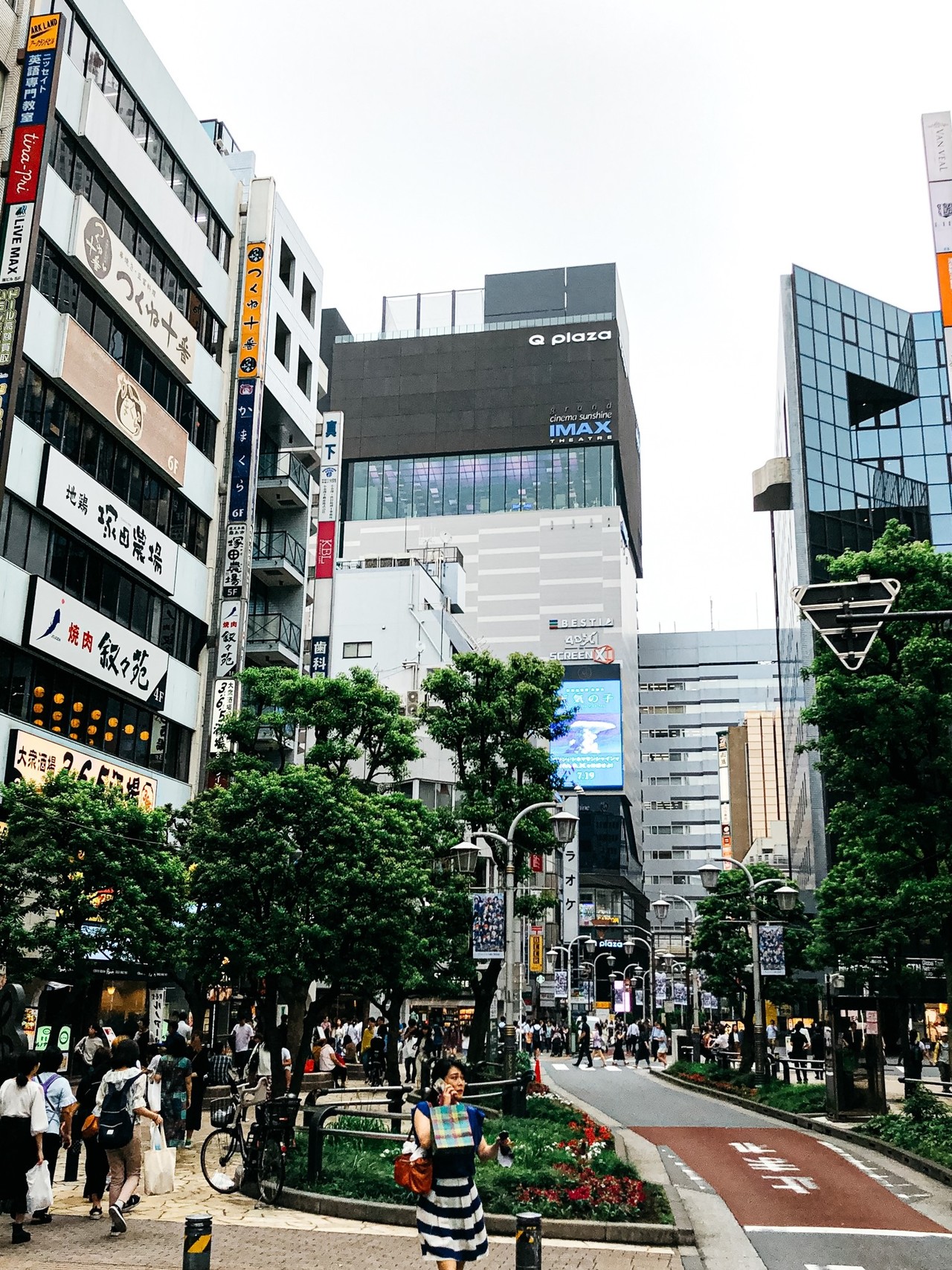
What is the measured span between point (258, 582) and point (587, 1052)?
24.8m

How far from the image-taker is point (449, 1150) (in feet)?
29.3

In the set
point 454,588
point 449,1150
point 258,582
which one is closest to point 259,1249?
point 449,1150

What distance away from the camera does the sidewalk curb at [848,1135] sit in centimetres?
1681

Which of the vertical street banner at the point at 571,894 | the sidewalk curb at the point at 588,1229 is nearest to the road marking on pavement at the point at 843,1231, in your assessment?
the sidewalk curb at the point at 588,1229

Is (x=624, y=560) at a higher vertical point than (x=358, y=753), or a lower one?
higher

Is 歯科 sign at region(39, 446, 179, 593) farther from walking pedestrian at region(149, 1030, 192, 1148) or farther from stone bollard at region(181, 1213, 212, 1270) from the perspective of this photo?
stone bollard at region(181, 1213, 212, 1270)

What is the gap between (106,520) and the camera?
3188 centimetres

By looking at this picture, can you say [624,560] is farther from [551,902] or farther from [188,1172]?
[188,1172]

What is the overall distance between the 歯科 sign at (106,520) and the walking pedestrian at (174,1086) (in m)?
16.2

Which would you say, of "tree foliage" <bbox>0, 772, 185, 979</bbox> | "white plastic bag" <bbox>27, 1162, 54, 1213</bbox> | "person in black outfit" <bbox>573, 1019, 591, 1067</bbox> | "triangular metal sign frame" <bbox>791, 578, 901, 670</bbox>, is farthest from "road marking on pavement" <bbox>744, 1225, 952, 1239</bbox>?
"person in black outfit" <bbox>573, 1019, 591, 1067</bbox>

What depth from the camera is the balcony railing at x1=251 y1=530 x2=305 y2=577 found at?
145ft

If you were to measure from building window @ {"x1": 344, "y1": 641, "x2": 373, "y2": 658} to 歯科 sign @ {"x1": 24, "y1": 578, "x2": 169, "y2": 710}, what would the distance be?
36.4 meters

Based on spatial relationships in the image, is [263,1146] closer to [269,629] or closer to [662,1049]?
[269,629]

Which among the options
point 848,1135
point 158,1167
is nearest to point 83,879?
point 158,1167
